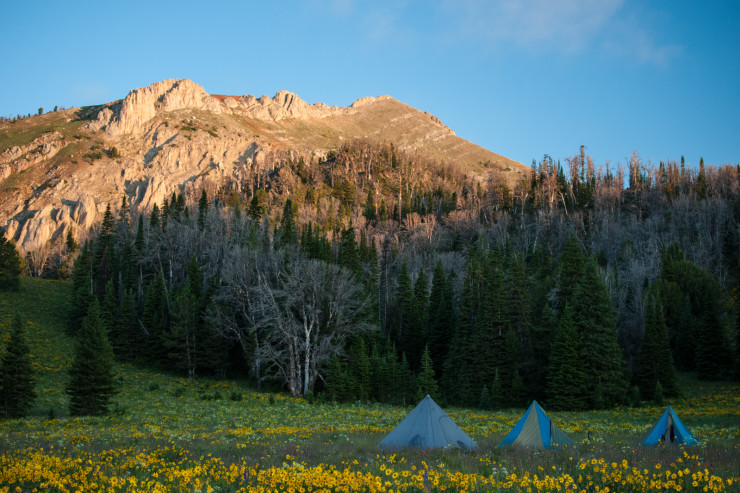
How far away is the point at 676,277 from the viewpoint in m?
62.0

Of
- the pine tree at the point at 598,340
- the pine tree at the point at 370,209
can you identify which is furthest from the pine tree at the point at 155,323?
the pine tree at the point at 370,209

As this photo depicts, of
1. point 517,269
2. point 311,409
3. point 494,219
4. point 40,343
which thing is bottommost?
point 311,409

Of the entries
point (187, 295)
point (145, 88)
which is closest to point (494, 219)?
point (187, 295)

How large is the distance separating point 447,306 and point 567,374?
72.8ft

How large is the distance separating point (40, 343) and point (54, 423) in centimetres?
2792

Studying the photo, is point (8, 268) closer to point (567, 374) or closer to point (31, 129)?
point (567, 374)

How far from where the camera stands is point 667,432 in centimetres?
1709

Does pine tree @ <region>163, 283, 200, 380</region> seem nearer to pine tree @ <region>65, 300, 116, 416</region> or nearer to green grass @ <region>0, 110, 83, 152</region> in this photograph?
pine tree @ <region>65, 300, 116, 416</region>

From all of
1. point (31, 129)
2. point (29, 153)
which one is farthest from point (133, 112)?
point (31, 129)

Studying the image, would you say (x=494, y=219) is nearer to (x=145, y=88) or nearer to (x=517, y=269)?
(x=517, y=269)

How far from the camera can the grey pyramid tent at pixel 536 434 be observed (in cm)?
1691

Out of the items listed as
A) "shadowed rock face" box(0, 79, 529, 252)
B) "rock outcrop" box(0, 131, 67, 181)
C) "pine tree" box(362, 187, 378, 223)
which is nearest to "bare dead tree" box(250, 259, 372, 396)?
"pine tree" box(362, 187, 378, 223)

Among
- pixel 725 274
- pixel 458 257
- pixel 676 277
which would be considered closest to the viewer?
pixel 676 277

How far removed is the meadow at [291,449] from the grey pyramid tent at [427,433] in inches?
34.9
